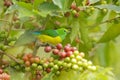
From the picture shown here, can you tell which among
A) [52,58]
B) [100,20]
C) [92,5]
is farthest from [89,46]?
[52,58]

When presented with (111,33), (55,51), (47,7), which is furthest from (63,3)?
(111,33)

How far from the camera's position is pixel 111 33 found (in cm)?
221

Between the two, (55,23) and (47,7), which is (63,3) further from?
(55,23)

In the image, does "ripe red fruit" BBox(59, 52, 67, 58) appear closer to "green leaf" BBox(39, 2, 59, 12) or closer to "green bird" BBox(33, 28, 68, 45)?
"green bird" BBox(33, 28, 68, 45)

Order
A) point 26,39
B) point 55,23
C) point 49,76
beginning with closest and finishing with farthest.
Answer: point 49,76 < point 26,39 < point 55,23

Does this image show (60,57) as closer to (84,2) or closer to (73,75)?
(73,75)

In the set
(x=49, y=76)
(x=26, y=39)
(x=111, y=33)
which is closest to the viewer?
(x=49, y=76)

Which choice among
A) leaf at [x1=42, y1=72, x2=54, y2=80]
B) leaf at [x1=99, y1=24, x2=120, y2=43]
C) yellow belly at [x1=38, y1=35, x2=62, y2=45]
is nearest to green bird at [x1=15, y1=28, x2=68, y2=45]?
yellow belly at [x1=38, y1=35, x2=62, y2=45]

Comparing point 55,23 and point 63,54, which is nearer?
point 63,54

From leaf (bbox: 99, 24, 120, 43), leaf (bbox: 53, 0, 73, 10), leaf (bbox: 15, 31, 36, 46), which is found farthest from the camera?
leaf (bbox: 99, 24, 120, 43)

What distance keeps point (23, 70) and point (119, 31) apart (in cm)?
64

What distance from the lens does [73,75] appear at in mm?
1692

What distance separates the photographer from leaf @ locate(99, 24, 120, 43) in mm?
2176

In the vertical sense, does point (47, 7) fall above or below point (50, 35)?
above
